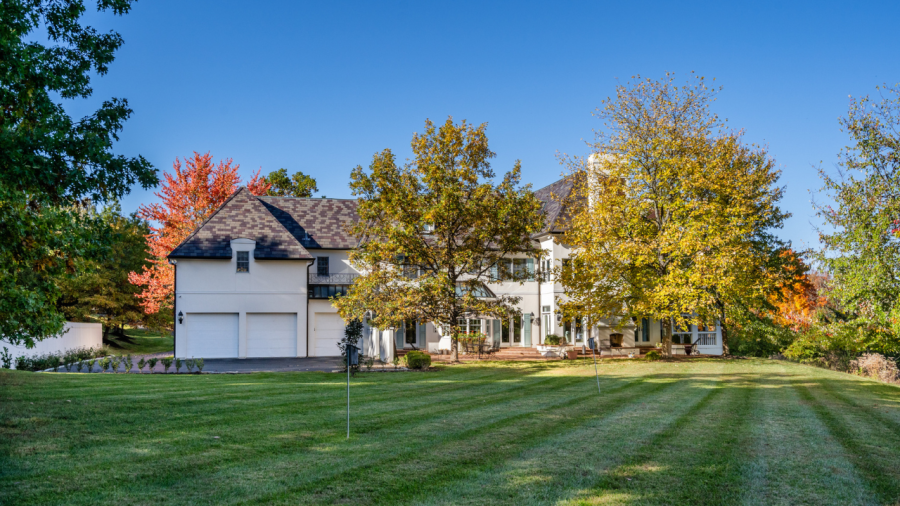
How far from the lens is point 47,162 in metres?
10.1

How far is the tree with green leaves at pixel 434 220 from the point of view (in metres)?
24.6

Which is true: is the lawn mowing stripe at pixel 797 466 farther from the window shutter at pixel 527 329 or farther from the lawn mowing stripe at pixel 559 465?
the window shutter at pixel 527 329

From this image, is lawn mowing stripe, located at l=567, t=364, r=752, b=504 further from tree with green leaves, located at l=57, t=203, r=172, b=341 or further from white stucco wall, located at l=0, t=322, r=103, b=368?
tree with green leaves, located at l=57, t=203, r=172, b=341

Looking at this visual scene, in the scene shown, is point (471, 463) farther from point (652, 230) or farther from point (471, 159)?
point (652, 230)

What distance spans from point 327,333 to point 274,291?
3.38m

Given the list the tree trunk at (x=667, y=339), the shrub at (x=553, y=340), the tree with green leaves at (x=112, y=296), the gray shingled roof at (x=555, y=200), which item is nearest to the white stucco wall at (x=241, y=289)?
the tree with green leaves at (x=112, y=296)

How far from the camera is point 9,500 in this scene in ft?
20.0

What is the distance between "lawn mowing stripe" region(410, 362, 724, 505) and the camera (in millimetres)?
6676

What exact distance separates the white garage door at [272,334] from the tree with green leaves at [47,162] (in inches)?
650

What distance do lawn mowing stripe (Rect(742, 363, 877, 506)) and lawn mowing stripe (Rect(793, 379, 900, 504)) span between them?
114 millimetres

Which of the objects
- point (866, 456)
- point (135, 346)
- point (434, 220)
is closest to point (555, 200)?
point (434, 220)

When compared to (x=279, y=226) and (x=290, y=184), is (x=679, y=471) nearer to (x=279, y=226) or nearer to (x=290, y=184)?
(x=279, y=226)

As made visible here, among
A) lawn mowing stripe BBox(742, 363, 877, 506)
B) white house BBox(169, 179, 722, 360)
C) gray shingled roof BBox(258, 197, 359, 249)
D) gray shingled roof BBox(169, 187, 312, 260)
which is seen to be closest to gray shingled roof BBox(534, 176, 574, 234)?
Result: white house BBox(169, 179, 722, 360)

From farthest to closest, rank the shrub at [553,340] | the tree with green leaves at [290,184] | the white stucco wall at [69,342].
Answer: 1. the tree with green leaves at [290,184]
2. the shrub at [553,340]
3. the white stucco wall at [69,342]
